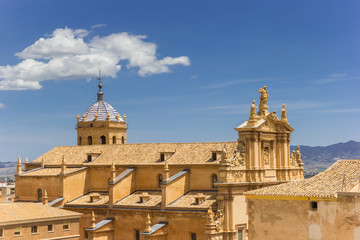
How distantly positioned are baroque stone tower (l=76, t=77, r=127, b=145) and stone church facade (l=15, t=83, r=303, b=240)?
18.5 ft

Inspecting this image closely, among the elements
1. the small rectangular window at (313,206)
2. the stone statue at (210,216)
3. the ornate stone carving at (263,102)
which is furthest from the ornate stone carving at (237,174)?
the small rectangular window at (313,206)

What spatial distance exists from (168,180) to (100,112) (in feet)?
75.2

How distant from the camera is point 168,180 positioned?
5350 centimetres

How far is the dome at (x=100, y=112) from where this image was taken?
7362 centimetres

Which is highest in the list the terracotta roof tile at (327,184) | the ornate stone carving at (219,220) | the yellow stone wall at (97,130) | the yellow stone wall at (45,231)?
the yellow stone wall at (97,130)

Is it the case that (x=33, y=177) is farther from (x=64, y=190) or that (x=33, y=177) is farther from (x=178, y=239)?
(x=178, y=239)

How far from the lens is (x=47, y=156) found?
6762 centimetres

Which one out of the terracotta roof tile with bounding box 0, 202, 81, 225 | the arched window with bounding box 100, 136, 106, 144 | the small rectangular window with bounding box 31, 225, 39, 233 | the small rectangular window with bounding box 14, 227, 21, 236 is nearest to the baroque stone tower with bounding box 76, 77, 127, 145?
the arched window with bounding box 100, 136, 106, 144

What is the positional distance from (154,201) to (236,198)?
965cm

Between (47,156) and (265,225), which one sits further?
(47,156)

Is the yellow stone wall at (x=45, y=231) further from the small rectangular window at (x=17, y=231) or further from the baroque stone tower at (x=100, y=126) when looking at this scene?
the baroque stone tower at (x=100, y=126)

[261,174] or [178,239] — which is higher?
[261,174]

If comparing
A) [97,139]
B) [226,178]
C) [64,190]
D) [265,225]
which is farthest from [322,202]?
[97,139]

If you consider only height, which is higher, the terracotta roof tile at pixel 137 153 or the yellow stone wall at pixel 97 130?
the yellow stone wall at pixel 97 130
